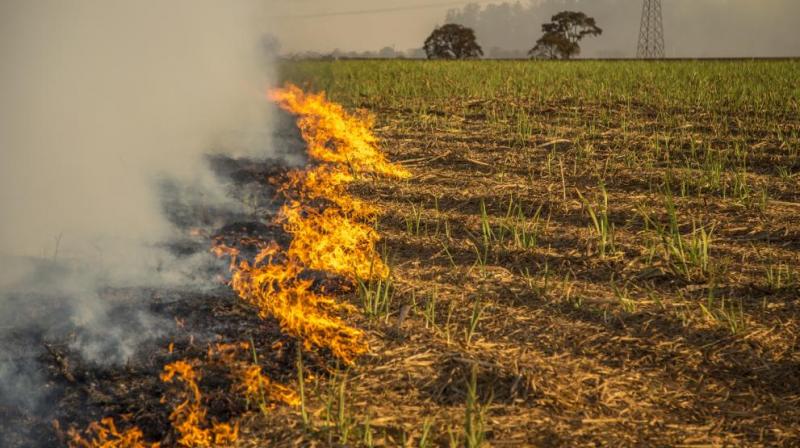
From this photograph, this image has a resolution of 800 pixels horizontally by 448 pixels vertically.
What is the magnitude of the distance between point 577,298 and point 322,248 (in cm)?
197

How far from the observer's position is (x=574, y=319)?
13.9ft

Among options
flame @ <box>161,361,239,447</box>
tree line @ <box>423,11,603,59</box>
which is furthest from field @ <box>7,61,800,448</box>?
tree line @ <box>423,11,603,59</box>

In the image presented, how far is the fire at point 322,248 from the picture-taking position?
13.4 ft

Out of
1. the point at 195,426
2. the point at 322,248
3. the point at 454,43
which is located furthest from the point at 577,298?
the point at 454,43

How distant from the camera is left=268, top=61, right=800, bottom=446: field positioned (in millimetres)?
3217

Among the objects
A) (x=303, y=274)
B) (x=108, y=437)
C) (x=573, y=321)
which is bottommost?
(x=108, y=437)

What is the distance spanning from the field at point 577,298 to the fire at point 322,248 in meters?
0.18

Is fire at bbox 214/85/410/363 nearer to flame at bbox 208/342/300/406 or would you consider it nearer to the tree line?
flame at bbox 208/342/300/406

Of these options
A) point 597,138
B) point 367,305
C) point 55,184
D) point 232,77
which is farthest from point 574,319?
point 232,77

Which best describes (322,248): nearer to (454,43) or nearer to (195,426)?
(195,426)

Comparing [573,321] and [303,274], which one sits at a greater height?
[303,274]

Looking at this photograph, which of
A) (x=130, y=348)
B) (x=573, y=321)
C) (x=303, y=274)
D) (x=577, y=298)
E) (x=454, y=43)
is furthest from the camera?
(x=454, y=43)

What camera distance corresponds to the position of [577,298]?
176 inches

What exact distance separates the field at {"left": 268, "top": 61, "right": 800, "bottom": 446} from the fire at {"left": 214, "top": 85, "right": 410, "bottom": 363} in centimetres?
18
